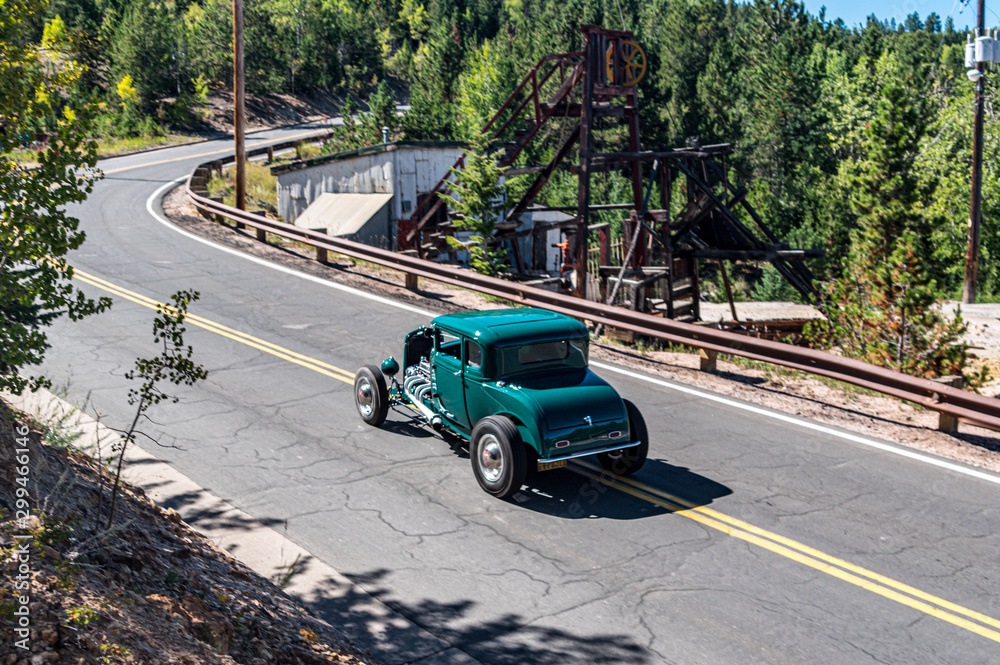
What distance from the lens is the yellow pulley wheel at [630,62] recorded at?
21.5 meters

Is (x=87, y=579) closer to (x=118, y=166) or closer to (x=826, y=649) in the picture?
(x=826, y=649)

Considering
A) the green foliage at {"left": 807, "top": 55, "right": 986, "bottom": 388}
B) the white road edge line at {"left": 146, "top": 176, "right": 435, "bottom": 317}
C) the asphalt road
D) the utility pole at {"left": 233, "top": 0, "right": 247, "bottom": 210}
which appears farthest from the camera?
the utility pole at {"left": 233, "top": 0, "right": 247, "bottom": 210}

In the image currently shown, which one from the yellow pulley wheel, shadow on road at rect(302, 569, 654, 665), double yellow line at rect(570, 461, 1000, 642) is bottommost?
shadow on road at rect(302, 569, 654, 665)

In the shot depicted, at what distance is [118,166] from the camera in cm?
4009

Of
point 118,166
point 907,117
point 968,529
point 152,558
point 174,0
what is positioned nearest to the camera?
point 152,558

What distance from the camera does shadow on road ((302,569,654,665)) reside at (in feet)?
19.8

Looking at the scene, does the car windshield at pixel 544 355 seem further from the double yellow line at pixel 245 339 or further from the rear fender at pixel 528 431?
the double yellow line at pixel 245 339

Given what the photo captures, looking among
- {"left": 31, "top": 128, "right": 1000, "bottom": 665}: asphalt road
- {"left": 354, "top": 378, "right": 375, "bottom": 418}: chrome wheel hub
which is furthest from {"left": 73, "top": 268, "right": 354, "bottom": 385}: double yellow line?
{"left": 354, "top": 378, "right": 375, "bottom": 418}: chrome wheel hub

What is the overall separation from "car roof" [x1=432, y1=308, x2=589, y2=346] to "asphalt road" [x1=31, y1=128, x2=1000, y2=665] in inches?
62.0

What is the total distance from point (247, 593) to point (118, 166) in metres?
39.2

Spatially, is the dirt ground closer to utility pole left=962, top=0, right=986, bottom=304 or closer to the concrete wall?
utility pole left=962, top=0, right=986, bottom=304

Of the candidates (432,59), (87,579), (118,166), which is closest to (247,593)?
(87,579)

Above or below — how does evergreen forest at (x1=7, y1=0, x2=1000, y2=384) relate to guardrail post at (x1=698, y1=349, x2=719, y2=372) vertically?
above

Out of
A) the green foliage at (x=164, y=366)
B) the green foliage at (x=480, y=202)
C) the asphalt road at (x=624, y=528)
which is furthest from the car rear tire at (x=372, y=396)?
the green foliage at (x=480, y=202)
